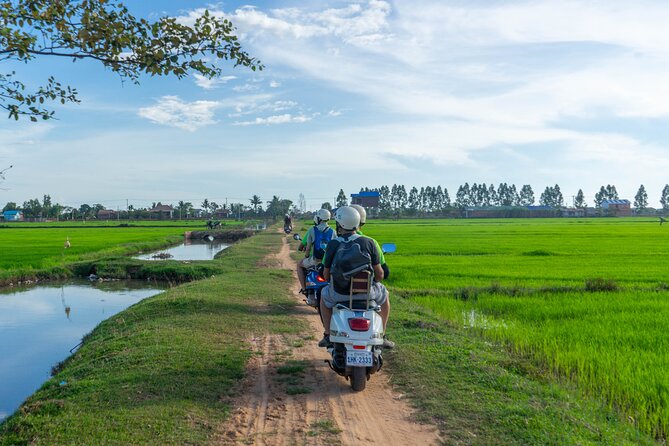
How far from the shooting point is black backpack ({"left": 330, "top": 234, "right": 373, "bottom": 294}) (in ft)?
16.7

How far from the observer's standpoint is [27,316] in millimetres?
12570

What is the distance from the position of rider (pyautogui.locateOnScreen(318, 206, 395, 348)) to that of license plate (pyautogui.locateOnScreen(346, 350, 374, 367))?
16.4 inches

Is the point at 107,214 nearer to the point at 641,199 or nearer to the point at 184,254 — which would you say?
the point at 184,254

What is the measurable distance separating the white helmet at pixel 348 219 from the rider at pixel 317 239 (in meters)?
2.91

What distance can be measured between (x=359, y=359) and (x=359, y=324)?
32 cm

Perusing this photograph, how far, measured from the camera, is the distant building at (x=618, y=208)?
115500mm

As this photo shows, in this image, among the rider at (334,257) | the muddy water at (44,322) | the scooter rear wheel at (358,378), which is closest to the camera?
the scooter rear wheel at (358,378)

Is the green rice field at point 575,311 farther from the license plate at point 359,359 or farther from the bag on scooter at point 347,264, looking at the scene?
the bag on scooter at point 347,264

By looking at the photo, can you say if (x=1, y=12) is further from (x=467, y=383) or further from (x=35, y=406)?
(x=467, y=383)

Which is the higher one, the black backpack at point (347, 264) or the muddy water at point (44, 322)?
the black backpack at point (347, 264)

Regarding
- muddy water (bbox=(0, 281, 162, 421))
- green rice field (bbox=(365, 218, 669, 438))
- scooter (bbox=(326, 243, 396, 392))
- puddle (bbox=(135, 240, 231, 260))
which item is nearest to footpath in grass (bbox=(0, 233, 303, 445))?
muddy water (bbox=(0, 281, 162, 421))

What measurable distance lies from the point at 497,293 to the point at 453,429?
29.6 feet

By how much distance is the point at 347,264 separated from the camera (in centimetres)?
511

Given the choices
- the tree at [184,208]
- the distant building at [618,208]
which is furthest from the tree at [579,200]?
the tree at [184,208]
